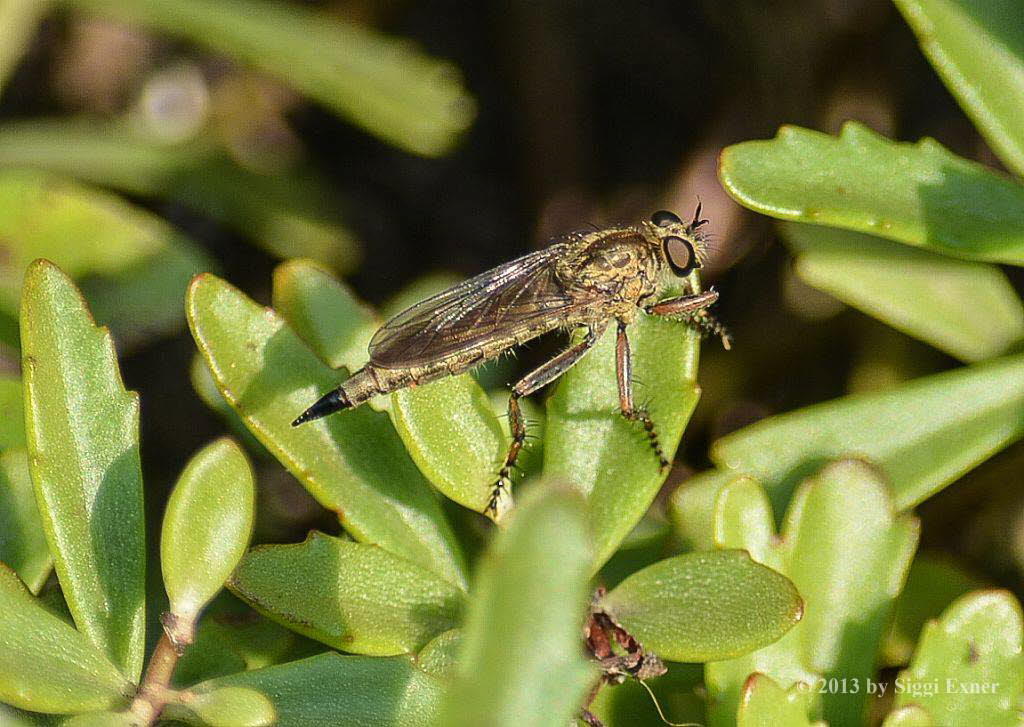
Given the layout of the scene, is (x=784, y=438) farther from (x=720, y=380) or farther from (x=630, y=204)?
(x=630, y=204)

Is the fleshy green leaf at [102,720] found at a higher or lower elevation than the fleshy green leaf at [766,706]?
higher

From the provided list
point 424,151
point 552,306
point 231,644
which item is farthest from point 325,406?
point 424,151

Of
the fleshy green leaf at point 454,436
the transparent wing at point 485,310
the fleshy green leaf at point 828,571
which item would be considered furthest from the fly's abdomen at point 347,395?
the fleshy green leaf at point 828,571

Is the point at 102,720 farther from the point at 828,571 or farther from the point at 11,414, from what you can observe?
the point at 828,571

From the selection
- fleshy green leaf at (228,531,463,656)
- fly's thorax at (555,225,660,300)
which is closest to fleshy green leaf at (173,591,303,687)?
fleshy green leaf at (228,531,463,656)

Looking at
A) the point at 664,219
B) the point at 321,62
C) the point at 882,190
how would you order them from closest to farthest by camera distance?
the point at 882,190
the point at 664,219
the point at 321,62

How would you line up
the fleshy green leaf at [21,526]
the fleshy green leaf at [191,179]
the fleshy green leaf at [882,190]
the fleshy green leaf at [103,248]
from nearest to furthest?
the fleshy green leaf at [21,526] → the fleshy green leaf at [882,190] → the fleshy green leaf at [103,248] → the fleshy green leaf at [191,179]

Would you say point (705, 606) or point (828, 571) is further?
point (828, 571)

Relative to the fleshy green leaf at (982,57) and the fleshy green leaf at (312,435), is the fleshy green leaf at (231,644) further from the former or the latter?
the fleshy green leaf at (982,57)
